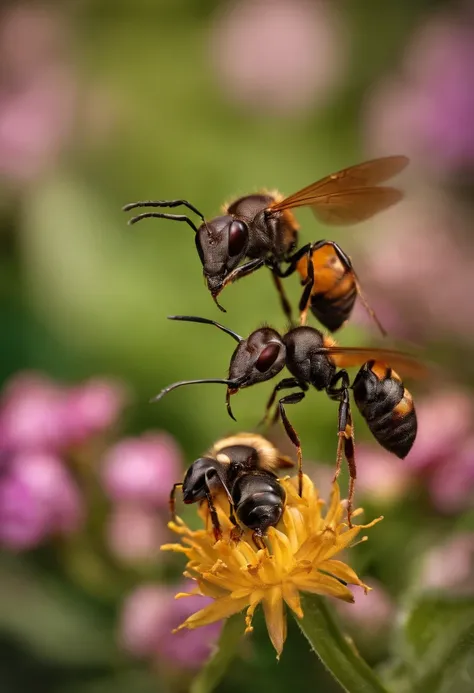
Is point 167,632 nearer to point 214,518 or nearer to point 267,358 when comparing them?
point 214,518

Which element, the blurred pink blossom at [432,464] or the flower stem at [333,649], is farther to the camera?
the blurred pink blossom at [432,464]

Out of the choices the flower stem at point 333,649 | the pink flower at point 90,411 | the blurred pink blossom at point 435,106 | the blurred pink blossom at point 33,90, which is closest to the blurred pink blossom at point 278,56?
the blurred pink blossom at point 435,106

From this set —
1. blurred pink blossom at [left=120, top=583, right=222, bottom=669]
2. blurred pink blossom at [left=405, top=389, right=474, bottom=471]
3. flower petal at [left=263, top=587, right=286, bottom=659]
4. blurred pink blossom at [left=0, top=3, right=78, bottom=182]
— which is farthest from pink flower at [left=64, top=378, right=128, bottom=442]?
blurred pink blossom at [left=0, top=3, right=78, bottom=182]

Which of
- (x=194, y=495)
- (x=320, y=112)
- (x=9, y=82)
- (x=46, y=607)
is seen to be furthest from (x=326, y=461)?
(x=9, y=82)

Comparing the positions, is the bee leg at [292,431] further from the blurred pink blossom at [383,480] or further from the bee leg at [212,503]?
the blurred pink blossom at [383,480]

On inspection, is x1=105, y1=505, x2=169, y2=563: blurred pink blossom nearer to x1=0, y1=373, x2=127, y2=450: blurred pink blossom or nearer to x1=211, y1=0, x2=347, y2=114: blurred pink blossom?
x1=0, y1=373, x2=127, y2=450: blurred pink blossom

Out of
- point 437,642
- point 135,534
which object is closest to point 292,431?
point 437,642

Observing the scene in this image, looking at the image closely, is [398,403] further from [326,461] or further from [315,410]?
[315,410]
